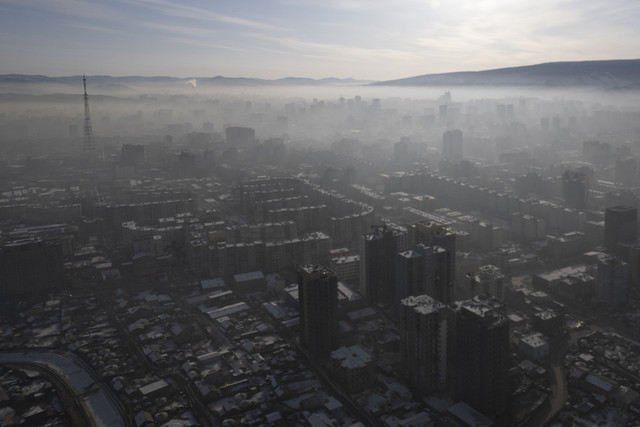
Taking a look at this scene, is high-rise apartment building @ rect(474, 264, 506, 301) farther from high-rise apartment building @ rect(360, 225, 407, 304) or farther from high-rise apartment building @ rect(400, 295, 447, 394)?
high-rise apartment building @ rect(400, 295, 447, 394)

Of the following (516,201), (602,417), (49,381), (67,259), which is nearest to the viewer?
(602,417)

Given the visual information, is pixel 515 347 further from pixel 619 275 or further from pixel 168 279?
pixel 168 279

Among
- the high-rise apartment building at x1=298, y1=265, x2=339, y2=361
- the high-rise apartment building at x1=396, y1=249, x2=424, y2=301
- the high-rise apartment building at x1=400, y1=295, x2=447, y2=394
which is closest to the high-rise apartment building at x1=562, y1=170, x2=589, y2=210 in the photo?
the high-rise apartment building at x1=396, y1=249, x2=424, y2=301

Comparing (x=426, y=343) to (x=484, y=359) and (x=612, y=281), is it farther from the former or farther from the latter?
(x=612, y=281)

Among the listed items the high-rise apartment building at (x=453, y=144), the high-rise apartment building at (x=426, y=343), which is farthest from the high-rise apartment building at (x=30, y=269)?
the high-rise apartment building at (x=453, y=144)

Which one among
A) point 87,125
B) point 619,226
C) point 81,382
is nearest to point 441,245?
point 619,226

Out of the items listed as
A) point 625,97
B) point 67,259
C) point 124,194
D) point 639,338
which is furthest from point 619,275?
point 625,97

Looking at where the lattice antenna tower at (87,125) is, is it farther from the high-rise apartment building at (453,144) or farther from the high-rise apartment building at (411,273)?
the high-rise apartment building at (411,273)
